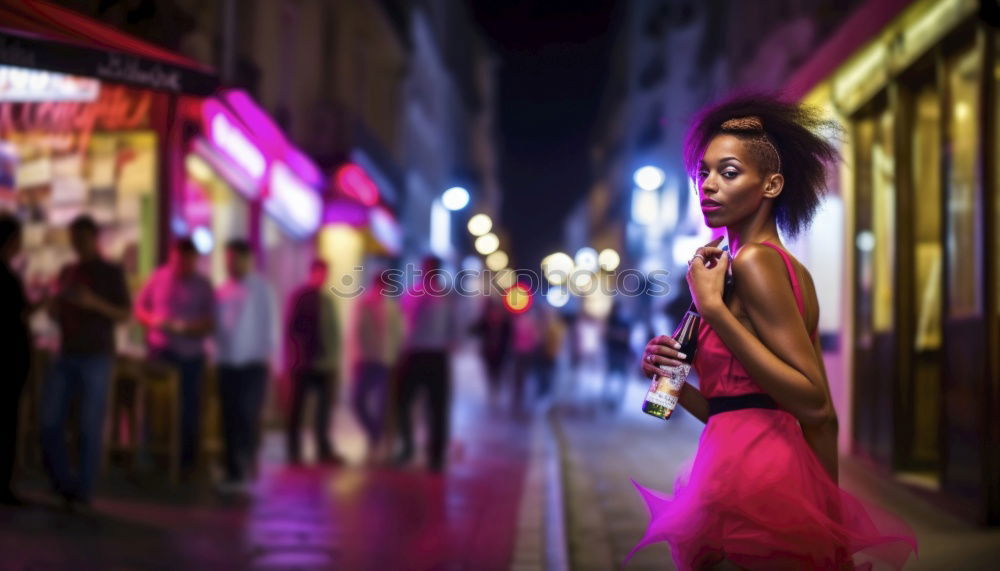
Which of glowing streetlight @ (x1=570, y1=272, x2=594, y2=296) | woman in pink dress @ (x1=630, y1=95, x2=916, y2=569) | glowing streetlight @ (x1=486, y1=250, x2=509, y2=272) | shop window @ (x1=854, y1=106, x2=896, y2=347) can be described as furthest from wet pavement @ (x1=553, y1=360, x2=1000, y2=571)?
glowing streetlight @ (x1=486, y1=250, x2=509, y2=272)

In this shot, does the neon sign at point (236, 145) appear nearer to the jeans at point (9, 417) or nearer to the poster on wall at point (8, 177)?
the poster on wall at point (8, 177)

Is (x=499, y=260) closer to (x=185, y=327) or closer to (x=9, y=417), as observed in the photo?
(x=185, y=327)

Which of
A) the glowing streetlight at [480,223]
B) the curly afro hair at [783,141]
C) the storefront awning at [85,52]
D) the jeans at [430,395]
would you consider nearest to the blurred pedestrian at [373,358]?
the jeans at [430,395]

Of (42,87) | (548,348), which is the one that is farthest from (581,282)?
(42,87)

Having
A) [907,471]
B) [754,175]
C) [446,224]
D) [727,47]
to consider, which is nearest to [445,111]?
[446,224]

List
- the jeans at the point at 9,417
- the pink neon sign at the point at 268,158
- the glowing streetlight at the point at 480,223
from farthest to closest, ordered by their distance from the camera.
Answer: the glowing streetlight at the point at 480,223, the pink neon sign at the point at 268,158, the jeans at the point at 9,417

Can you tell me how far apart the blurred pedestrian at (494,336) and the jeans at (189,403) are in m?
11.6

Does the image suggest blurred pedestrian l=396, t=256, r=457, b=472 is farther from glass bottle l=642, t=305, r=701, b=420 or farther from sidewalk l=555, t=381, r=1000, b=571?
glass bottle l=642, t=305, r=701, b=420

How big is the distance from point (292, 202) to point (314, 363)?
24.8 ft

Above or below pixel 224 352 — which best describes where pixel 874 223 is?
above

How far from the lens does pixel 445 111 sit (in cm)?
5300

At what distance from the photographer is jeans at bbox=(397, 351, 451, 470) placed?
12180mm

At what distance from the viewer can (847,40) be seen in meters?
10.7

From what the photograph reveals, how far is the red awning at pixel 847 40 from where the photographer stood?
948 centimetres
